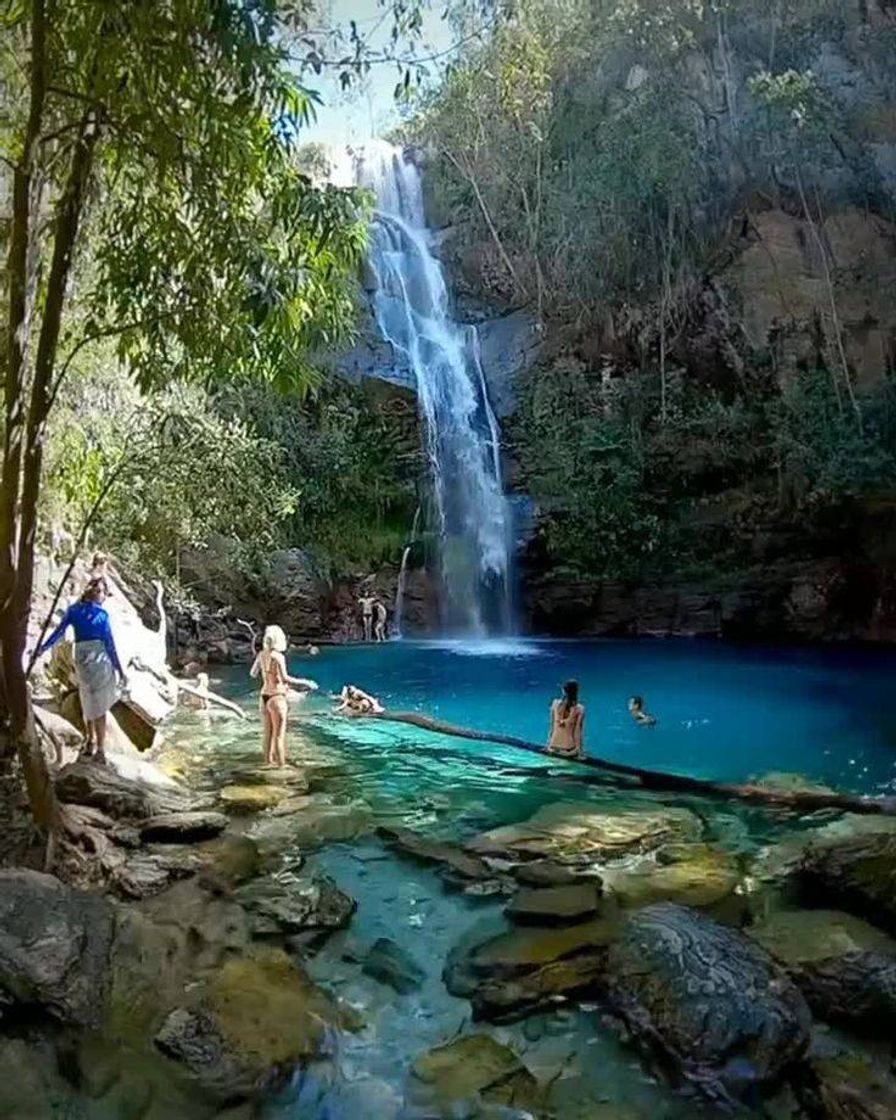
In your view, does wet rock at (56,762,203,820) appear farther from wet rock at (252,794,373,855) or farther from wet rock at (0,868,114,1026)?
wet rock at (0,868,114,1026)

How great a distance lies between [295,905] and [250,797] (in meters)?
2.16

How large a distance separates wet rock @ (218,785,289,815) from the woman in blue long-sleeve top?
0.99m

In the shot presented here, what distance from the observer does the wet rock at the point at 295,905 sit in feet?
16.5

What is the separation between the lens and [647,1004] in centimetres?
412

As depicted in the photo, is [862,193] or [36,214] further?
[862,193]

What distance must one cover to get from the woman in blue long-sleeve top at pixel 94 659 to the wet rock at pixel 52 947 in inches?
106

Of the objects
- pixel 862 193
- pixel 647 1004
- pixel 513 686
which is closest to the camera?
pixel 647 1004

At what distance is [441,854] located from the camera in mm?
6195

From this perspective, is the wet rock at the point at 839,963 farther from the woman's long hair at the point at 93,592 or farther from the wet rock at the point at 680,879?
the woman's long hair at the point at 93,592

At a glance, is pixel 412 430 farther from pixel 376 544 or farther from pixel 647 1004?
pixel 647 1004

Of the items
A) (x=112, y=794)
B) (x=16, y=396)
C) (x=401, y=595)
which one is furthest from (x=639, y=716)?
(x=401, y=595)

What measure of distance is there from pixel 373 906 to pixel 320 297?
11.2 ft

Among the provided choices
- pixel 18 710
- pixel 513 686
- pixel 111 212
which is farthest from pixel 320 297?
pixel 513 686

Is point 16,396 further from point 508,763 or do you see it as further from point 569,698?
point 508,763
